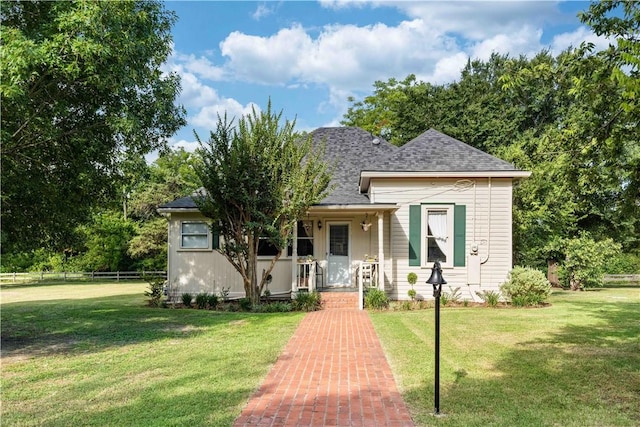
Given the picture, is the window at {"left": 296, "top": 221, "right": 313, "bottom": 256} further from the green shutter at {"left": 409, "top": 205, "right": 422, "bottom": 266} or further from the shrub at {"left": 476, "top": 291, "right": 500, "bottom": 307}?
the shrub at {"left": 476, "top": 291, "right": 500, "bottom": 307}

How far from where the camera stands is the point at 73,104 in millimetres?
7887

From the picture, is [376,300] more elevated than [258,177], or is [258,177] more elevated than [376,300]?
[258,177]

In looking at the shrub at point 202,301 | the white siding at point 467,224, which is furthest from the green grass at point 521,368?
the shrub at point 202,301

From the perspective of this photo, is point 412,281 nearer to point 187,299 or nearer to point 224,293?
point 224,293

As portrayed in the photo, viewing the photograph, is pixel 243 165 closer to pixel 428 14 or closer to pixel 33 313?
pixel 428 14

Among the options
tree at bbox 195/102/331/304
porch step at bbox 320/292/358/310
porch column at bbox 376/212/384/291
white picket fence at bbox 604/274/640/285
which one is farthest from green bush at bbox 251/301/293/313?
white picket fence at bbox 604/274/640/285

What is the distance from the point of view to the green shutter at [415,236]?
13727 mm

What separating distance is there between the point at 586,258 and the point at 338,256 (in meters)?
15.7

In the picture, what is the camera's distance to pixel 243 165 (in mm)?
12039

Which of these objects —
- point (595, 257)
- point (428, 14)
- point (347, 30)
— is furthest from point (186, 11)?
point (595, 257)

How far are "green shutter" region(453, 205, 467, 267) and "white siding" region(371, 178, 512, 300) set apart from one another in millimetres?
151

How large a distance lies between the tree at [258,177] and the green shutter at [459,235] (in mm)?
4246

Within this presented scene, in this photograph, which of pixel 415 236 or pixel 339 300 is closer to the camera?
pixel 339 300

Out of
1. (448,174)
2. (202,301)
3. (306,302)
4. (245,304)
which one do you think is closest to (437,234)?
(448,174)
